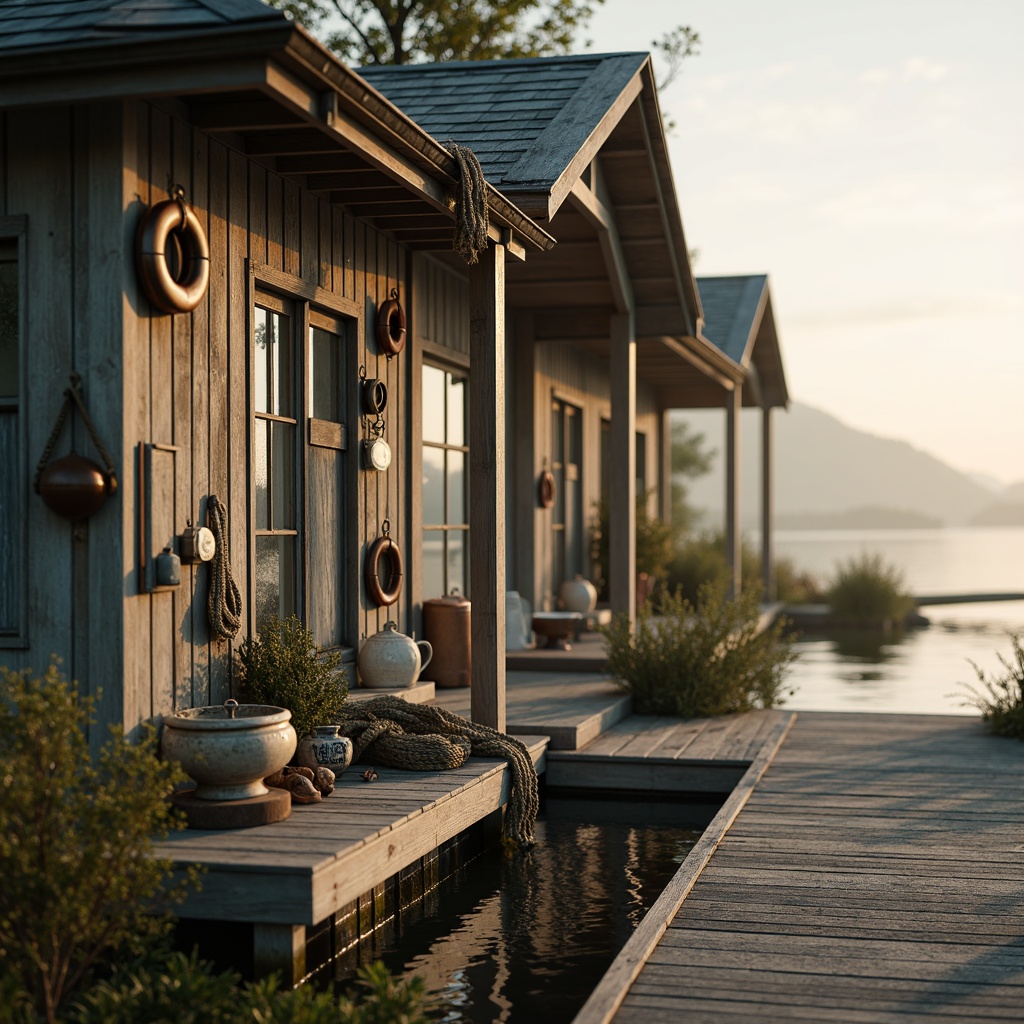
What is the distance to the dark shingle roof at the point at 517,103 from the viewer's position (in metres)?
7.55

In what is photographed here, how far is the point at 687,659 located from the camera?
29.3ft

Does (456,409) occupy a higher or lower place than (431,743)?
higher

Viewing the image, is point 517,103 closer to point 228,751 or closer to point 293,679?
point 293,679

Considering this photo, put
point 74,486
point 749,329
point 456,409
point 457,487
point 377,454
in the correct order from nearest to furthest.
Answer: point 74,486 < point 377,454 < point 456,409 < point 457,487 < point 749,329

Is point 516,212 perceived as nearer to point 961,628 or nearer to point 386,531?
point 386,531

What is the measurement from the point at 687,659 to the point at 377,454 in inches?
111

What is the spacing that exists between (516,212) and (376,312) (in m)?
1.21

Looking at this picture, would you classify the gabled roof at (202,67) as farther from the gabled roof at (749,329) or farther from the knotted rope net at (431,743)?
the gabled roof at (749,329)

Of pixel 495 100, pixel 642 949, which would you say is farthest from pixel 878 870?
pixel 495 100

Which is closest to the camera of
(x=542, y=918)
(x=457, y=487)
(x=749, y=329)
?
(x=542, y=918)

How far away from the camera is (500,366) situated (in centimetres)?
645

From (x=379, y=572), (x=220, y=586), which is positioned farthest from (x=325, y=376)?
(x=220, y=586)

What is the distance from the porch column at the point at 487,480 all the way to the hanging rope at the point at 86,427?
82.7 inches

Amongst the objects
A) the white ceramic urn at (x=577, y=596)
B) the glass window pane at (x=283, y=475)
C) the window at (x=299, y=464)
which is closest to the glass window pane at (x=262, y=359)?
the window at (x=299, y=464)
